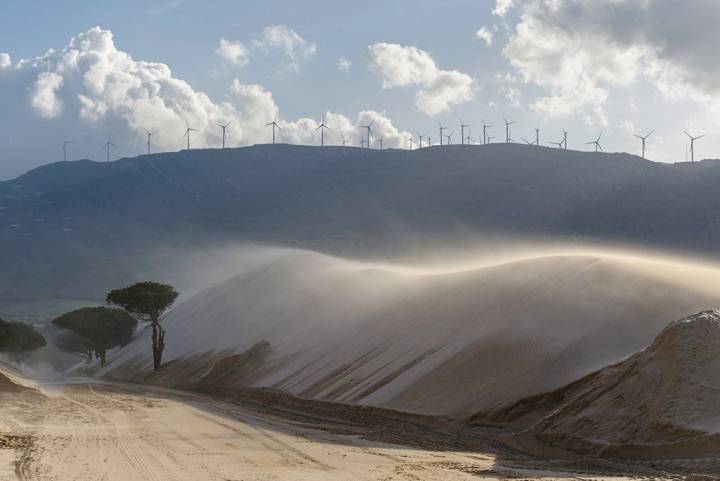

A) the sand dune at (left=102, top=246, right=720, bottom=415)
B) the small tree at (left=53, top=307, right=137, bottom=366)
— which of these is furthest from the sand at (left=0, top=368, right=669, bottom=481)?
the small tree at (left=53, top=307, right=137, bottom=366)

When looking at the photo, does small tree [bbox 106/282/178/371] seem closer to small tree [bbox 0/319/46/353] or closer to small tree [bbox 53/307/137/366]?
small tree [bbox 53/307/137/366]

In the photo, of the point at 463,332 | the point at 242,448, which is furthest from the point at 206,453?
the point at 463,332

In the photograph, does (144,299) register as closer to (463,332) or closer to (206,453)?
(463,332)

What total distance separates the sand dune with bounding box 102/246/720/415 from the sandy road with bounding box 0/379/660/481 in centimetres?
762

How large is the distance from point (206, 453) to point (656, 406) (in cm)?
1105

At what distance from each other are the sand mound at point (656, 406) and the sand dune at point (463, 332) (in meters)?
5.30

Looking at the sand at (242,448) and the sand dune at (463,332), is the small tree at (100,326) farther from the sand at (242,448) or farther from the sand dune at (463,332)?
the sand at (242,448)

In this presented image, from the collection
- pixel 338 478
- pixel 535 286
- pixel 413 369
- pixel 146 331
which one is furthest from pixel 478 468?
pixel 146 331

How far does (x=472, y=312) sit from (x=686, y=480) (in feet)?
85.9

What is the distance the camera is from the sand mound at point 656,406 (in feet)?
70.6

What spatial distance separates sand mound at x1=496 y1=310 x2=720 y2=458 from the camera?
2152 centimetres

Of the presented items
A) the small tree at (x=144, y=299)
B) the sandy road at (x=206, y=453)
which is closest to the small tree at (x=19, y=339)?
the small tree at (x=144, y=299)

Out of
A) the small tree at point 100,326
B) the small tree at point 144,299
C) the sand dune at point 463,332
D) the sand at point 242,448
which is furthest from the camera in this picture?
the small tree at point 100,326

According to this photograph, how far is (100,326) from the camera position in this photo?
11119 cm
